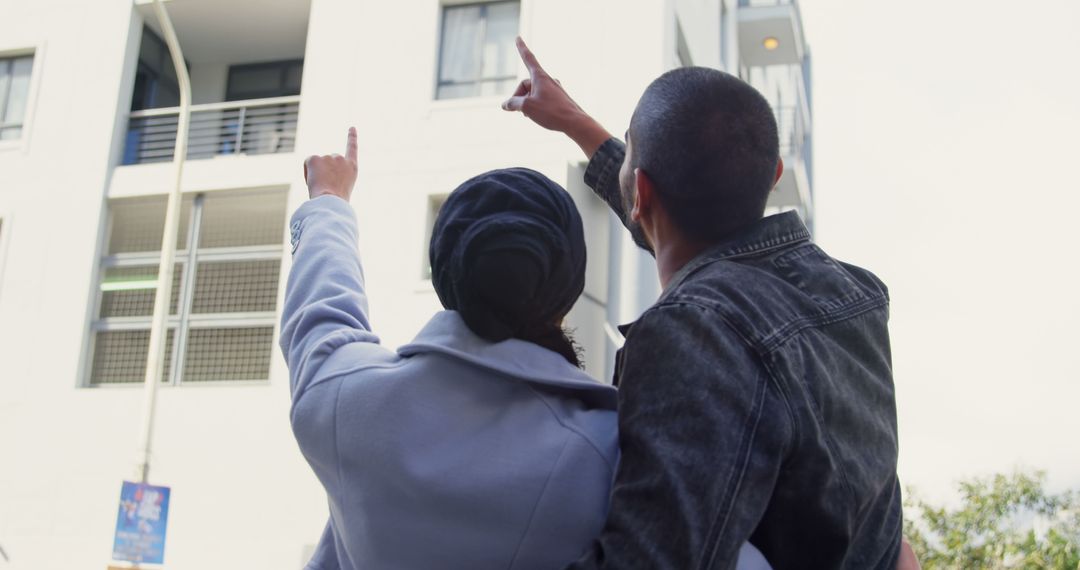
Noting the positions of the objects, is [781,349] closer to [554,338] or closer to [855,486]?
[855,486]

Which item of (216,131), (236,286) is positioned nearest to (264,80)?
(216,131)

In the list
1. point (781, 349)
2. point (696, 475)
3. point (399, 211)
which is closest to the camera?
point (696, 475)

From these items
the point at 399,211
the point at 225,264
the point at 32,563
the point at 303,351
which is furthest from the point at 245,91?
the point at 303,351

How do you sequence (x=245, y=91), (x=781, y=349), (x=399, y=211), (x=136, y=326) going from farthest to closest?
(x=245, y=91) < (x=136, y=326) < (x=399, y=211) < (x=781, y=349)

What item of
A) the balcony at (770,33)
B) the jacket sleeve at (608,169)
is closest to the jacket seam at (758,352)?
the jacket sleeve at (608,169)

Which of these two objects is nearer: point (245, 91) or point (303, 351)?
point (303, 351)

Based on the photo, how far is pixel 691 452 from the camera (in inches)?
52.7

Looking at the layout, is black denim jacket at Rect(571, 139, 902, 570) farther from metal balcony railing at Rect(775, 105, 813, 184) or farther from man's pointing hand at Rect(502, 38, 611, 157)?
metal balcony railing at Rect(775, 105, 813, 184)

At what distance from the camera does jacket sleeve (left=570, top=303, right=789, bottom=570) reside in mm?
1320

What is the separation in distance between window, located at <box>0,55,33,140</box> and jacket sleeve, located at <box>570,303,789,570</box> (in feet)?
62.7

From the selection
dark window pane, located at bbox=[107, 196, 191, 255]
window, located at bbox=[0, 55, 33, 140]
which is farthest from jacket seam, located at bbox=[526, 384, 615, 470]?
window, located at bbox=[0, 55, 33, 140]

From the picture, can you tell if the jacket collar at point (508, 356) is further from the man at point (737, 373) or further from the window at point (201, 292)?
the window at point (201, 292)

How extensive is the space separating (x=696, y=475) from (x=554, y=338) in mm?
381

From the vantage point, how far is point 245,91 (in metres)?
19.9
